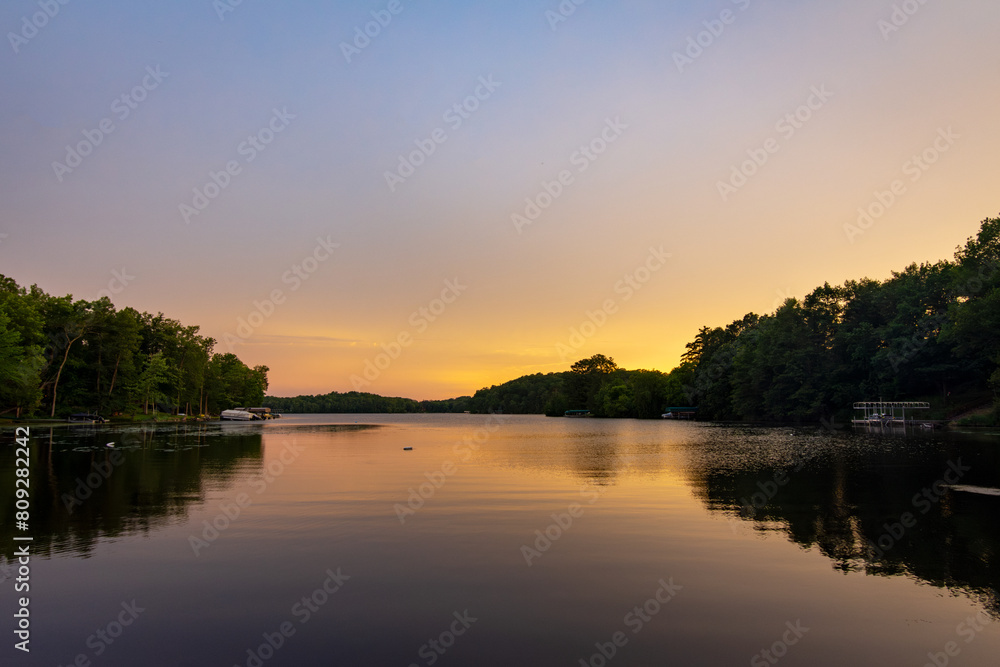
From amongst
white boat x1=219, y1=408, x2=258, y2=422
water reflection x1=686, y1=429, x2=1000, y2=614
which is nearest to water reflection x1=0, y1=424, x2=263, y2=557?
water reflection x1=686, y1=429, x2=1000, y2=614

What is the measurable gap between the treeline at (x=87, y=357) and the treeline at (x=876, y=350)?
3981 inches

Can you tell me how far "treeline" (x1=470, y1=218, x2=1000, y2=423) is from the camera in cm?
6756

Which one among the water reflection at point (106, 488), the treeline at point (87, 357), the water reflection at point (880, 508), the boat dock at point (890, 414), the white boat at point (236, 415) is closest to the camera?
the water reflection at point (880, 508)

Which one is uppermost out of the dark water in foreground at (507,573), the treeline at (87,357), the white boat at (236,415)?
the treeline at (87,357)

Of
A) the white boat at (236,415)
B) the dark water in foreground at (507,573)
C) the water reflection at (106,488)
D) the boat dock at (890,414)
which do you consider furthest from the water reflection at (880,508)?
the white boat at (236,415)

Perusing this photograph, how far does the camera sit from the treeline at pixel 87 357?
62.5 m

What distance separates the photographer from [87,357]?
282ft

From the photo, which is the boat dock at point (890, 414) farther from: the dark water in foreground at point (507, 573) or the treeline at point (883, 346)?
the dark water in foreground at point (507, 573)

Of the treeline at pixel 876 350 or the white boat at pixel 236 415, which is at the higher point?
the treeline at pixel 876 350

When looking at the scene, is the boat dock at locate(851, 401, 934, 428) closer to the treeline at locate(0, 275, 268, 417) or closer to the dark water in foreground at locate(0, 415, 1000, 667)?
the dark water in foreground at locate(0, 415, 1000, 667)

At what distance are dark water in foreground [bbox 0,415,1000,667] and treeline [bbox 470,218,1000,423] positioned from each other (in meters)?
58.3

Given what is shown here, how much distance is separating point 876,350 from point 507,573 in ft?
317

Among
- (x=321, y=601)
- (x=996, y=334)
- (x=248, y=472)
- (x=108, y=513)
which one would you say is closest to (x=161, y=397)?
(x=248, y=472)

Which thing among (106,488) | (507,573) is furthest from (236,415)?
(507,573)
